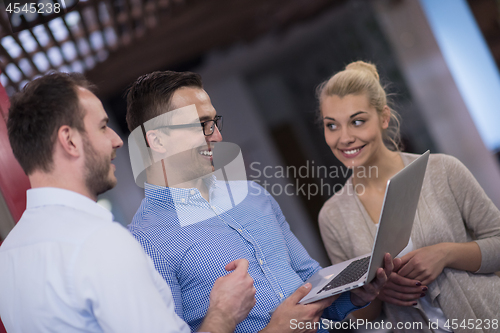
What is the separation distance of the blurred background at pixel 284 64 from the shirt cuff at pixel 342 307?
50cm

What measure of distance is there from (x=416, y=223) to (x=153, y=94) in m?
1.26

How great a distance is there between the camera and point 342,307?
1.51 m

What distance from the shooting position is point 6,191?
1.54 meters

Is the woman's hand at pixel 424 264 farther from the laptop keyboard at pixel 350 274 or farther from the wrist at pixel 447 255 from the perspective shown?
the laptop keyboard at pixel 350 274

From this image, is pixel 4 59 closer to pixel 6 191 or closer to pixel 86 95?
pixel 6 191

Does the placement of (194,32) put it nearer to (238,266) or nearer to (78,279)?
(238,266)

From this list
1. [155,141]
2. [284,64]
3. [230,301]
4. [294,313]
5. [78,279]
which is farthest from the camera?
[284,64]

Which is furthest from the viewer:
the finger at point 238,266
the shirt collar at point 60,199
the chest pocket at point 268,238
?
the chest pocket at point 268,238

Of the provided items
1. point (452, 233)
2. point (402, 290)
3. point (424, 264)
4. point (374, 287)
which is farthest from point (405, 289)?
point (452, 233)

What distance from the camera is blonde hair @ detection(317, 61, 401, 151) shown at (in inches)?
71.5

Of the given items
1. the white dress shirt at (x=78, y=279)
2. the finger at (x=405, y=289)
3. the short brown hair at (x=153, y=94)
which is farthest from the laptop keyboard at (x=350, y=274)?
the short brown hair at (x=153, y=94)

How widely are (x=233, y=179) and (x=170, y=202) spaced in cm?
37

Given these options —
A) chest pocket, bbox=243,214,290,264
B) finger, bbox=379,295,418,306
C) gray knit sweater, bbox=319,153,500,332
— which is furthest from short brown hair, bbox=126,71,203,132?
finger, bbox=379,295,418,306

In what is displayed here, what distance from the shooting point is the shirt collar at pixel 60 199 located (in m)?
0.98
